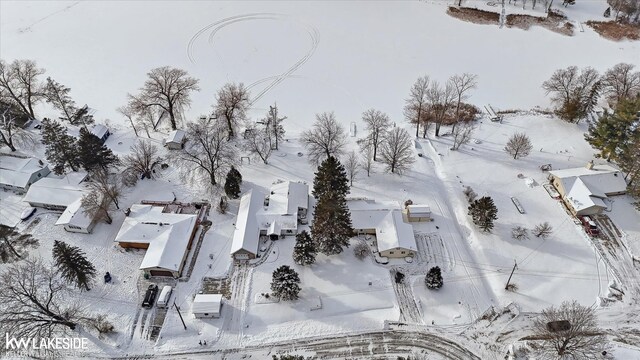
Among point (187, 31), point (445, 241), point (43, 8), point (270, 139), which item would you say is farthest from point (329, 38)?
A: point (43, 8)

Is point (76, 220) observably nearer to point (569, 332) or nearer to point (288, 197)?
point (288, 197)

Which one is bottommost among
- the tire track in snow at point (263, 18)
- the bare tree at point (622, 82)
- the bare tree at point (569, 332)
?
the bare tree at point (569, 332)

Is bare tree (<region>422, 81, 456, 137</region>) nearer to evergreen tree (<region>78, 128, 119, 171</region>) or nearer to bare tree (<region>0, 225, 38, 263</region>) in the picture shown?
evergreen tree (<region>78, 128, 119, 171</region>)

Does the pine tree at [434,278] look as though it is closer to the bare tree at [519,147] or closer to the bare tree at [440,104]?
the bare tree at [519,147]

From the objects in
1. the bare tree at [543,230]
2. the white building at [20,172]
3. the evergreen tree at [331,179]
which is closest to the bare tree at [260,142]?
the evergreen tree at [331,179]

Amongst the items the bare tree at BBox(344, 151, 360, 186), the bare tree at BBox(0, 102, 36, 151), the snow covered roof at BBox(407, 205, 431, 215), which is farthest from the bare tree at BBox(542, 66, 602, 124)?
the bare tree at BBox(0, 102, 36, 151)
